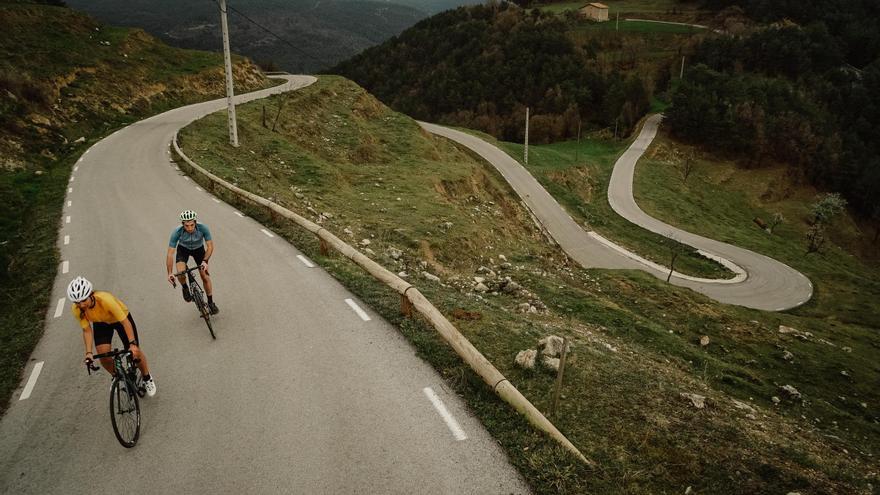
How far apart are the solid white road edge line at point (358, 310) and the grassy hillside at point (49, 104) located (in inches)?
235

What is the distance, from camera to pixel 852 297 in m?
36.2

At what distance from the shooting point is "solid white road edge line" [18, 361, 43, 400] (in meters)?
7.62

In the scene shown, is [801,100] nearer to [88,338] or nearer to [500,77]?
[500,77]

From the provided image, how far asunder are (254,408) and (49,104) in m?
35.8

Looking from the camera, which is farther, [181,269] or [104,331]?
[181,269]

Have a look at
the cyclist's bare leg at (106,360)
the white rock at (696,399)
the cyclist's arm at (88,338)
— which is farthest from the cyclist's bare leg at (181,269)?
the white rock at (696,399)

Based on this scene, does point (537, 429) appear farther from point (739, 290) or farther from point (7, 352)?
point (739, 290)

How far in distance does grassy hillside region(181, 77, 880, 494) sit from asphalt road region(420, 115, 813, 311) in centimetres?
417

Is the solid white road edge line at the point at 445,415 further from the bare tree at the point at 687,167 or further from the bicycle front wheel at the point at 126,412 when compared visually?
the bare tree at the point at 687,167

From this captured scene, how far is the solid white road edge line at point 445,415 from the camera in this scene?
21.0ft

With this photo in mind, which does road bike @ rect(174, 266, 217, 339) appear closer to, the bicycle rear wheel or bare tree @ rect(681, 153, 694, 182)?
the bicycle rear wheel

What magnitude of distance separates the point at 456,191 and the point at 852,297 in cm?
3248

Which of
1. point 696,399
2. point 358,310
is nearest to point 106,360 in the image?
point 358,310

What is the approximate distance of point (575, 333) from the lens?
474 inches
